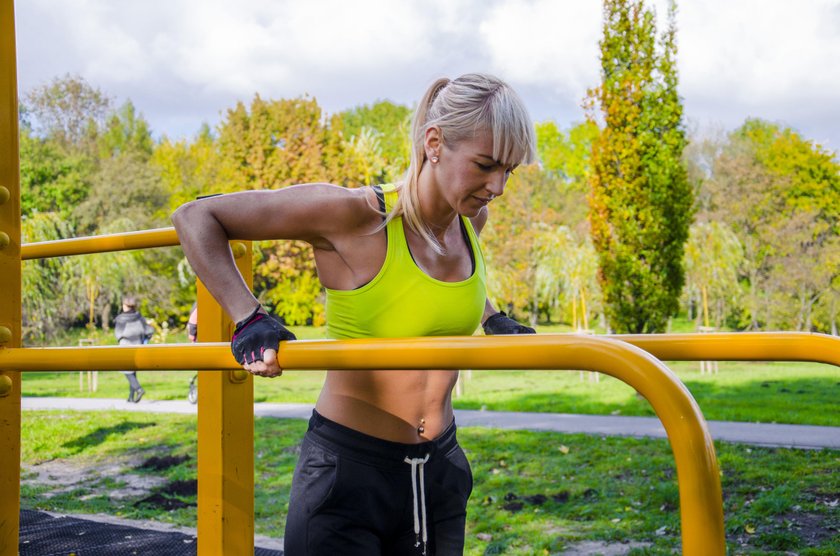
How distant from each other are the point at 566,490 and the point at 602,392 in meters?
5.66

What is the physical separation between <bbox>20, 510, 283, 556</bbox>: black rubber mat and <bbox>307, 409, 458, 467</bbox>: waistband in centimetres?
188

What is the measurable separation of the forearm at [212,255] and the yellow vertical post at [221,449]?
1.71 feet

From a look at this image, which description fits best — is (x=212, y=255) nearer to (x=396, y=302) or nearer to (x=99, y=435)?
(x=396, y=302)

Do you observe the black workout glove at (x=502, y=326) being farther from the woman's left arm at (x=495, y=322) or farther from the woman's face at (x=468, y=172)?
the woman's face at (x=468, y=172)

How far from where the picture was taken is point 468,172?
1.69 m

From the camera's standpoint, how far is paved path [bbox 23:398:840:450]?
6.57m

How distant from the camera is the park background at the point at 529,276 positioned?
17.4 ft

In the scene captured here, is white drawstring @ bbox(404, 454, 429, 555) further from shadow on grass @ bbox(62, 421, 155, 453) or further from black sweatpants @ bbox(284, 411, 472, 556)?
shadow on grass @ bbox(62, 421, 155, 453)

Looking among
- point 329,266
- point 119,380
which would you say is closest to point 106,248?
point 329,266

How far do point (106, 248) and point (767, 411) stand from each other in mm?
7524

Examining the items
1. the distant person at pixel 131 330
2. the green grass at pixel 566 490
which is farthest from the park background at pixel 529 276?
the distant person at pixel 131 330

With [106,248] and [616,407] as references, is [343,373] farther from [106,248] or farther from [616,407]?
[616,407]

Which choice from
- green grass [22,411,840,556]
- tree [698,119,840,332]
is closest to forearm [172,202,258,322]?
green grass [22,411,840,556]

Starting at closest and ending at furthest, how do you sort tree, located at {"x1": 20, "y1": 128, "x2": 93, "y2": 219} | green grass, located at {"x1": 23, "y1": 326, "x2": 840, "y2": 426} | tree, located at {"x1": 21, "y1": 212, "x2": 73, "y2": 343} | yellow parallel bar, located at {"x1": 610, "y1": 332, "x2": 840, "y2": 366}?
yellow parallel bar, located at {"x1": 610, "y1": 332, "x2": 840, "y2": 366}, green grass, located at {"x1": 23, "y1": 326, "x2": 840, "y2": 426}, tree, located at {"x1": 21, "y1": 212, "x2": 73, "y2": 343}, tree, located at {"x1": 20, "y1": 128, "x2": 93, "y2": 219}
